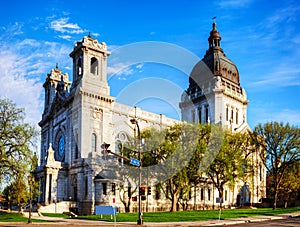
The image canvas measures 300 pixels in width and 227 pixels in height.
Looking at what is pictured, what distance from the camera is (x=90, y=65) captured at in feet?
222

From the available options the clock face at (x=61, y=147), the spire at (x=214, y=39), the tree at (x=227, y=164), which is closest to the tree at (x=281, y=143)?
the tree at (x=227, y=164)

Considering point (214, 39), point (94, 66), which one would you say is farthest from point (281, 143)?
point (214, 39)

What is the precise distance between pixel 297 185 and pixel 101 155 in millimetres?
34534

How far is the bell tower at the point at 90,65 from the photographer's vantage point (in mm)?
66312

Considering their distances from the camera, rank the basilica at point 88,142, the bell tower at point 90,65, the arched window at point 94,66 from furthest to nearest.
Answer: the arched window at point 94,66 → the bell tower at point 90,65 → the basilica at point 88,142

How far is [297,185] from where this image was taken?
68188 mm

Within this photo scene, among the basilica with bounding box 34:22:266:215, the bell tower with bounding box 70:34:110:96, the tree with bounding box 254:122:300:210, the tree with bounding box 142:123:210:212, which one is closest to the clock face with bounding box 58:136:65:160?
the basilica with bounding box 34:22:266:215

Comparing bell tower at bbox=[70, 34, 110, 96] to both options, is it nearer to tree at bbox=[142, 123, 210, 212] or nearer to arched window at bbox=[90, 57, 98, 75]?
arched window at bbox=[90, 57, 98, 75]

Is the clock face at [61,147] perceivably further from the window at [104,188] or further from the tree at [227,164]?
the tree at [227,164]

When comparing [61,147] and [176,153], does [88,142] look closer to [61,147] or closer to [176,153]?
[61,147]

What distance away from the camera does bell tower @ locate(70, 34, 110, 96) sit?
6631cm

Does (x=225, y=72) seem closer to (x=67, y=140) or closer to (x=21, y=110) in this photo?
(x=67, y=140)

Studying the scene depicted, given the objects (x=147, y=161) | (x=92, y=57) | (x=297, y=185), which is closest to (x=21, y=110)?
(x=147, y=161)

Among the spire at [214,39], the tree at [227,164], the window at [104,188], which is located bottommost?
the window at [104,188]
